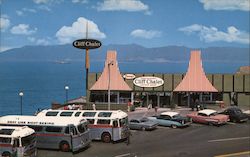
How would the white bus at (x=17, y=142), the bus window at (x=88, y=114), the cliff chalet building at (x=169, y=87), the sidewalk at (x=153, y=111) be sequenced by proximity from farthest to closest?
the cliff chalet building at (x=169, y=87), the sidewalk at (x=153, y=111), the bus window at (x=88, y=114), the white bus at (x=17, y=142)

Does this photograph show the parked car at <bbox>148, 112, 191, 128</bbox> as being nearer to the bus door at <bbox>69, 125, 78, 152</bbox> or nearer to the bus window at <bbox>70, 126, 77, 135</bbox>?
the bus door at <bbox>69, 125, 78, 152</bbox>

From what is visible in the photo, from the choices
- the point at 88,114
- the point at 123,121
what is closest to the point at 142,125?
the point at 123,121

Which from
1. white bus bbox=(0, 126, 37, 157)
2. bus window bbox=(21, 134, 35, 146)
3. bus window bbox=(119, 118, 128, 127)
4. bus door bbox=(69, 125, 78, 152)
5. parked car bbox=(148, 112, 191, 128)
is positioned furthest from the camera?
parked car bbox=(148, 112, 191, 128)

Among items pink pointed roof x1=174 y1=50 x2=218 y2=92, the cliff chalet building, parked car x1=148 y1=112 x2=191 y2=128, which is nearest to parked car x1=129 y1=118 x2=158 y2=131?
parked car x1=148 y1=112 x2=191 y2=128

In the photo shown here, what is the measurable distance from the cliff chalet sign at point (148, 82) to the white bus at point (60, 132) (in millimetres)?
26229

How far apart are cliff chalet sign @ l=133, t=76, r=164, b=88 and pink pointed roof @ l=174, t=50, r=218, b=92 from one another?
9.48ft

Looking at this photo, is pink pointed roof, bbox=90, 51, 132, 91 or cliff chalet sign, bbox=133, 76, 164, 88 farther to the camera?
cliff chalet sign, bbox=133, 76, 164, 88

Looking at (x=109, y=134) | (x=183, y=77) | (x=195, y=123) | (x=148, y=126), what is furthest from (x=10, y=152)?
(x=183, y=77)

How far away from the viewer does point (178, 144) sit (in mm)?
32375

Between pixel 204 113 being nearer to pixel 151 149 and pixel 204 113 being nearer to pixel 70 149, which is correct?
pixel 151 149

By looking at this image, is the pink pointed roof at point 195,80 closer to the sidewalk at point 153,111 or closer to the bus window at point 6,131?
the sidewalk at point 153,111

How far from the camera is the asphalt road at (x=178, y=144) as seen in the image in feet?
96.2

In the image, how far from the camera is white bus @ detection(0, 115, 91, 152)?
29.0m

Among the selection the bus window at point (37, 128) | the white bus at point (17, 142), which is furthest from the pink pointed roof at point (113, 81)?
the white bus at point (17, 142)
